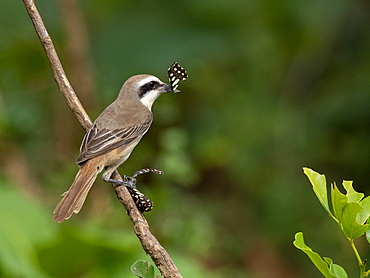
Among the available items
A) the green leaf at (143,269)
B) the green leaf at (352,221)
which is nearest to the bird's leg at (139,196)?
the green leaf at (143,269)

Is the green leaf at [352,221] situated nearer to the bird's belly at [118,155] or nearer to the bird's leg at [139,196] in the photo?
the bird's leg at [139,196]

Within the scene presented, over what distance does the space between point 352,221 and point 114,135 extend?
1.88m

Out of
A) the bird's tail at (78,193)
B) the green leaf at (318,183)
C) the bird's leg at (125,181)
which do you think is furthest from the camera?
the bird's tail at (78,193)

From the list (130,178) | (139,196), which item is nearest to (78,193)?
(130,178)

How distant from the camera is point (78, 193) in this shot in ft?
9.84

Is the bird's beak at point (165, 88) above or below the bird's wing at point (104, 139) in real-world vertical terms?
above

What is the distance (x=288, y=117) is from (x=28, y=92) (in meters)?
2.79

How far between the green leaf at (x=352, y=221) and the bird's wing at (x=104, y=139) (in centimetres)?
161

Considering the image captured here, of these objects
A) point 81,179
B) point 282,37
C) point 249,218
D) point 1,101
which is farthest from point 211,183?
point 81,179

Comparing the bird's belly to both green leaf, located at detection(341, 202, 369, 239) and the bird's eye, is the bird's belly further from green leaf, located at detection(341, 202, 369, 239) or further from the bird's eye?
green leaf, located at detection(341, 202, 369, 239)

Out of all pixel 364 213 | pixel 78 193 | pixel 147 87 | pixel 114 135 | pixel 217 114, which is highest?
pixel 217 114

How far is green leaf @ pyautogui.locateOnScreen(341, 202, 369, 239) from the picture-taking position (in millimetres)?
1806

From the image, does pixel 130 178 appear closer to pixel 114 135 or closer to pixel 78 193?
pixel 78 193

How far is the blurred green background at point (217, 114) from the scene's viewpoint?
21.2 feet
